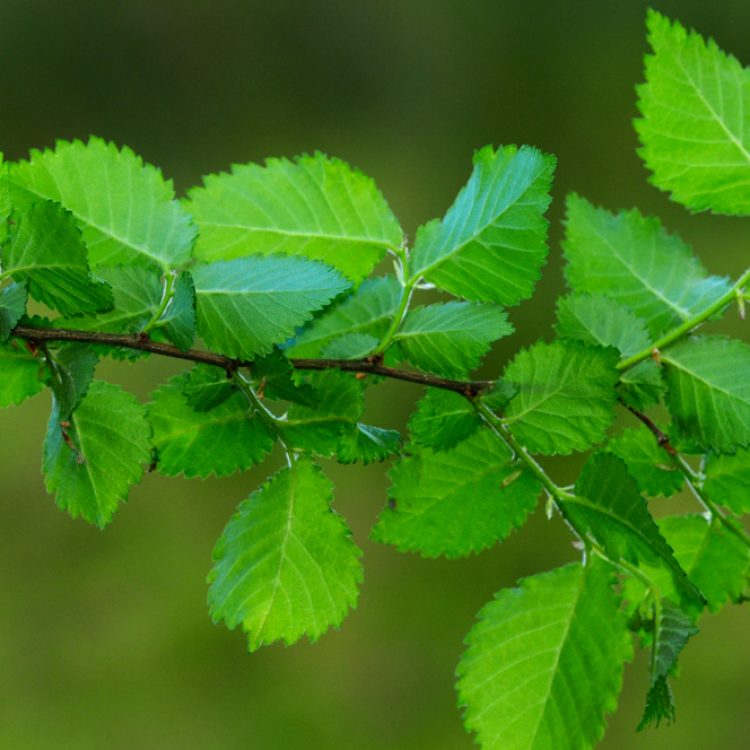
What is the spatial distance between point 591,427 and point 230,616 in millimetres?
150

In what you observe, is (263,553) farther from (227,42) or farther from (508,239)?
(227,42)

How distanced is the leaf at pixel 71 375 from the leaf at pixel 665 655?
214 mm

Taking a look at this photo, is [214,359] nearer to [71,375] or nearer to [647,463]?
[71,375]

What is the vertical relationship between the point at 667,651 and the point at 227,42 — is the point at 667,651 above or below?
below

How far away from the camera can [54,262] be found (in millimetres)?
302

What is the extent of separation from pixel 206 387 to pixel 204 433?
0.02m

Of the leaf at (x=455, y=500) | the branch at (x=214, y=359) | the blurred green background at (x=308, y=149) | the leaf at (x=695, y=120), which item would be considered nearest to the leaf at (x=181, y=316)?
the branch at (x=214, y=359)

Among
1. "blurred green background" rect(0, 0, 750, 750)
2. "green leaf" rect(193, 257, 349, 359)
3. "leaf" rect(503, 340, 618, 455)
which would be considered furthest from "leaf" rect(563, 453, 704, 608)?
"blurred green background" rect(0, 0, 750, 750)

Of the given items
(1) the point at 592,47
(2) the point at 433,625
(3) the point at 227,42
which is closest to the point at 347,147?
(3) the point at 227,42

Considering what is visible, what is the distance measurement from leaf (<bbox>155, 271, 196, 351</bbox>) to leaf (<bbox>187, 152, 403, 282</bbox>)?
54 mm

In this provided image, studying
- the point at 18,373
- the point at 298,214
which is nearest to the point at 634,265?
the point at 298,214

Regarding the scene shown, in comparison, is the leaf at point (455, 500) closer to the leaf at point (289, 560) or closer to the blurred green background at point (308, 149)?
the leaf at point (289, 560)

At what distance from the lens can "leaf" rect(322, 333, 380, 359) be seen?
0.37 m

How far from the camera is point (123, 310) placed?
332 millimetres
